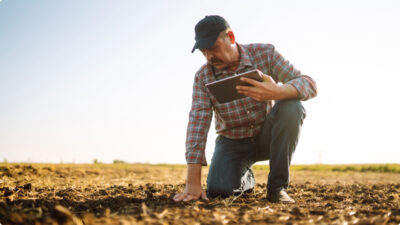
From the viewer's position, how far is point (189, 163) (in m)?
3.25

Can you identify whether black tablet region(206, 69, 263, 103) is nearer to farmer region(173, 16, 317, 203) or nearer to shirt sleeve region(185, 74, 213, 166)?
farmer region(173, 16, 317, 203)

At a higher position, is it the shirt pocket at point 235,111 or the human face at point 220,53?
the human face at point 220,53

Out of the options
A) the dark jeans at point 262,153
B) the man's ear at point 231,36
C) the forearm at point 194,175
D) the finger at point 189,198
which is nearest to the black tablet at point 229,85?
the dark jeans at point 262,153

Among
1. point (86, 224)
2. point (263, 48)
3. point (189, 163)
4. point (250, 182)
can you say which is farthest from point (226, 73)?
point (86, 224)

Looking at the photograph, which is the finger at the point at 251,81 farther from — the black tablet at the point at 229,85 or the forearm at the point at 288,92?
the forearm at the point at 288,92

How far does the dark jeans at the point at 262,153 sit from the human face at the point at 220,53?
0.71 meters

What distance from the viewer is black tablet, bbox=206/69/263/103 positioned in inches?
111

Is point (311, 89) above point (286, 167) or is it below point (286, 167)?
above

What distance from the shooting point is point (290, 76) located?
341 cm

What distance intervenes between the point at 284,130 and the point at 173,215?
5.00 feet

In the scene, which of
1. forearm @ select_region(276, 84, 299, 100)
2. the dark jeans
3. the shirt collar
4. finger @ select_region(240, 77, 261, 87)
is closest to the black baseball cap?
the shirt collar

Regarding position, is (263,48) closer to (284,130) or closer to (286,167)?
(284,130)

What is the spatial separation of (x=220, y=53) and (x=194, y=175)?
1.27 m

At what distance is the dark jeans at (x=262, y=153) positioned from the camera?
315 centimetres
